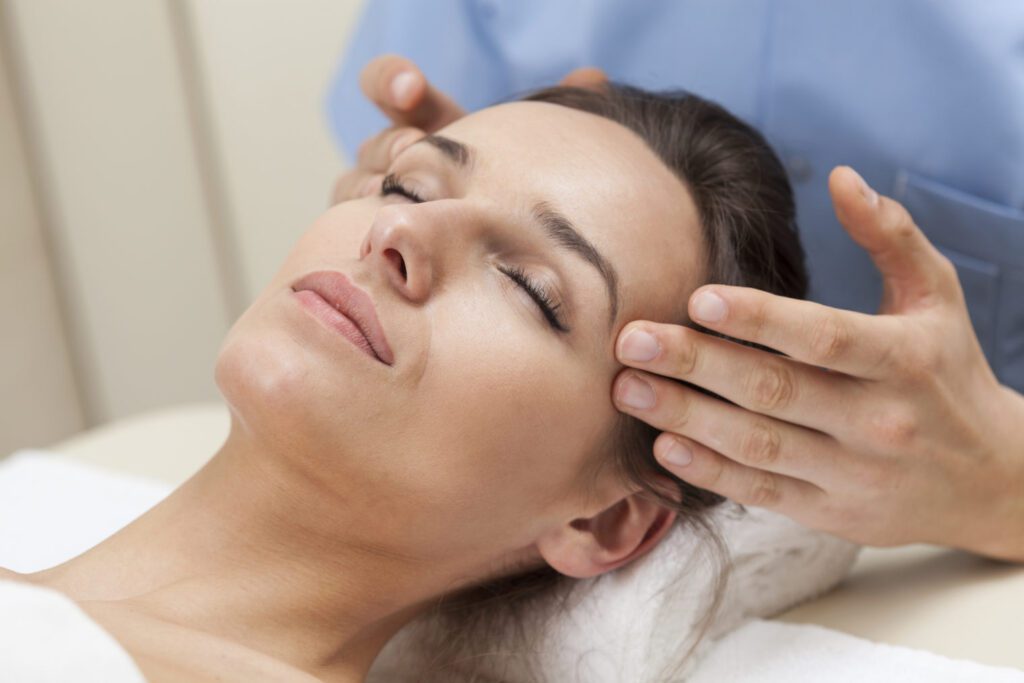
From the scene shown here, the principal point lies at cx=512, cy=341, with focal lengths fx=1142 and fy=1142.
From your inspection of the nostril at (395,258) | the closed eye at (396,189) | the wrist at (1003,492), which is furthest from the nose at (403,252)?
the wrist at (1003,492)

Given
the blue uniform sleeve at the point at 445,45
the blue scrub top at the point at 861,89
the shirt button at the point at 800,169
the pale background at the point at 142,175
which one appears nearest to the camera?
the blue scrub top at the point at 861,89

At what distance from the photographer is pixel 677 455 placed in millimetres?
1071

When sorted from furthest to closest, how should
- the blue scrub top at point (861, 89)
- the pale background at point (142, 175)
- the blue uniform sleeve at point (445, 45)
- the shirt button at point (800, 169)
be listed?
the pale background at point (142, 175) < the blue uniform sleeve at point (445, 45) < the shirt button at point (800, 169) < the blue scrub top at point (861, 89)

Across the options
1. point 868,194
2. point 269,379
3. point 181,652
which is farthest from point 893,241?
point 181,652

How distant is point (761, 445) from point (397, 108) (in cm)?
69

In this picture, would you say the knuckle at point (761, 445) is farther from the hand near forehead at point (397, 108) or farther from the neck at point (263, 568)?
the hand near forehead at point (397, 108)

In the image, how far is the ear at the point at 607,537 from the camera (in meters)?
1.15

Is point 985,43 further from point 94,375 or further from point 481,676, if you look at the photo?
point 94,375

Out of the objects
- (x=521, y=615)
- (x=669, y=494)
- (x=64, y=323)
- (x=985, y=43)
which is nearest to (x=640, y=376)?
(x=669, y=494)

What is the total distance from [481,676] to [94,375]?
1853 mm

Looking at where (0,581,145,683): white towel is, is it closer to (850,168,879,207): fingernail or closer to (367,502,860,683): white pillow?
(367,502,860,683): white pillow

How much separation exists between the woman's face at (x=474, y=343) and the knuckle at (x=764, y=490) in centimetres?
13

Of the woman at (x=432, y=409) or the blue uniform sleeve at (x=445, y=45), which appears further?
the blue uniform sleeve at (x=445, y=45)

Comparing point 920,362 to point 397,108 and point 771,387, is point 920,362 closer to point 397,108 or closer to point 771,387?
point 771,387
